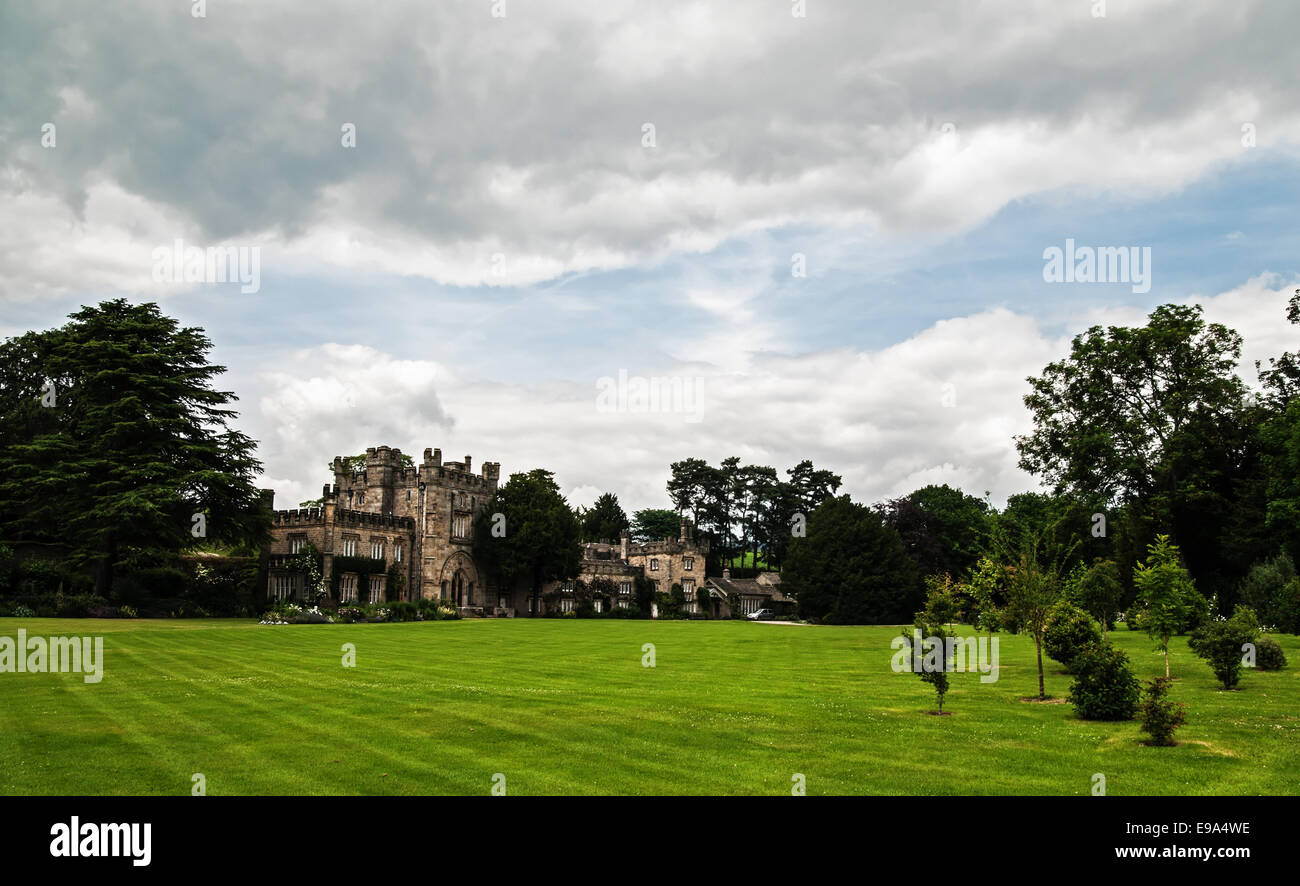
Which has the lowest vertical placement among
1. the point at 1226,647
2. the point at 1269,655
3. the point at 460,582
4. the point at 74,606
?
the point at 460,582

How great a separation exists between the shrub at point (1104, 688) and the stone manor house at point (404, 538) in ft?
167

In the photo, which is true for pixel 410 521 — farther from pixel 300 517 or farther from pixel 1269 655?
pixel 1269 655

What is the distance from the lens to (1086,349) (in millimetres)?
49031

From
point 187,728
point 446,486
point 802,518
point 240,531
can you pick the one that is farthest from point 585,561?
point 187,728

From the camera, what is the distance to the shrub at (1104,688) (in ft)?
54.7

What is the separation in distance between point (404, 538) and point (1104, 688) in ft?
187

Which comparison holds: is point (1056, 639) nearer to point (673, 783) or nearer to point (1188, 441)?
point (673, 783)

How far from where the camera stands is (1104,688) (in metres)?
16.8

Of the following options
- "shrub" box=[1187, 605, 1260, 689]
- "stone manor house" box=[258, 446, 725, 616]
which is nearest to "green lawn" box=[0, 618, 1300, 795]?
"shrub" box=[1187, 605, 1260, 689]

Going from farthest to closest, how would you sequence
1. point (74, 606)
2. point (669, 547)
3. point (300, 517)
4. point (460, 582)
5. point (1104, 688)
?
point (669, 547) → point (460, 582) → point (300, 517) → point (74, 606) → point (1104, 688)

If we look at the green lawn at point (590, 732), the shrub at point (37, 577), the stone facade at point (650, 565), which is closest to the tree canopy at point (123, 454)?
the shrub at point (37, 577)

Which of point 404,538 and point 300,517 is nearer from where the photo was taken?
point 300,517

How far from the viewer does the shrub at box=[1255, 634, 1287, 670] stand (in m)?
23.5

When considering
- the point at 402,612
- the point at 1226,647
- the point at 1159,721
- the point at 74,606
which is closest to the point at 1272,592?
the point at 1226,647
